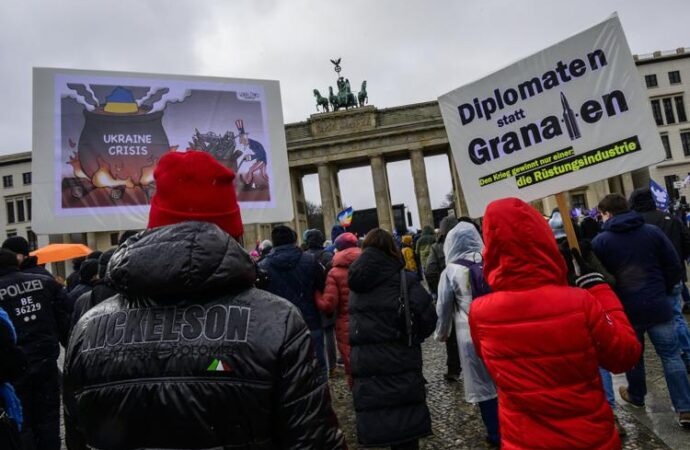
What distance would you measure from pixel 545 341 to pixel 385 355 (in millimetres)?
1526

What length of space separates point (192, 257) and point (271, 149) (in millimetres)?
4518

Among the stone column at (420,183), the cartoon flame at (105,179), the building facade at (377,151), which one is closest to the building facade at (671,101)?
the building facade at (377,151)

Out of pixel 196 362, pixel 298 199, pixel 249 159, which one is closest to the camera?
pixel 196 362

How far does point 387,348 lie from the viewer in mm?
3367

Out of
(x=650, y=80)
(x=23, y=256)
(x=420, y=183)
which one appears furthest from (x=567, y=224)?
(x=650, y=80)

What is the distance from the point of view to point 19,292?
152 inches

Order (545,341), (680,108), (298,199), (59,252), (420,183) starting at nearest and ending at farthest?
1. (545,341)
2. (59,252)
3. (420,183)
4. (298,199)
5. (680,108)

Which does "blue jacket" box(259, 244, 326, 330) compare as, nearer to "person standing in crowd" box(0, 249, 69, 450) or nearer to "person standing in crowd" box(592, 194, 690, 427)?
"person standing in crowd" box(0, 249, 69, 450)

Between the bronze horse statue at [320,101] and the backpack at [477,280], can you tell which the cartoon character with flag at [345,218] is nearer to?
the backpack at [477,280]

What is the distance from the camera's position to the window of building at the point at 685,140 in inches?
1931

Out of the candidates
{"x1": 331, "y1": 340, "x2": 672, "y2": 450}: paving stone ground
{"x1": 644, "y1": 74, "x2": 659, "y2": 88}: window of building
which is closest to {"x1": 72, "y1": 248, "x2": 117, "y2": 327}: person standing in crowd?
{"x1": 331, "y1": 340, "x2": 672, "y2": 450}: paving stone ground

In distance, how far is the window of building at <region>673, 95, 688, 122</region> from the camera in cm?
4933

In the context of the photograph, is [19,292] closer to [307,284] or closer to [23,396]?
[23,396]

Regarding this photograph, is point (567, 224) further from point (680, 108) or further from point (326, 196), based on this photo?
point (680, 108)
